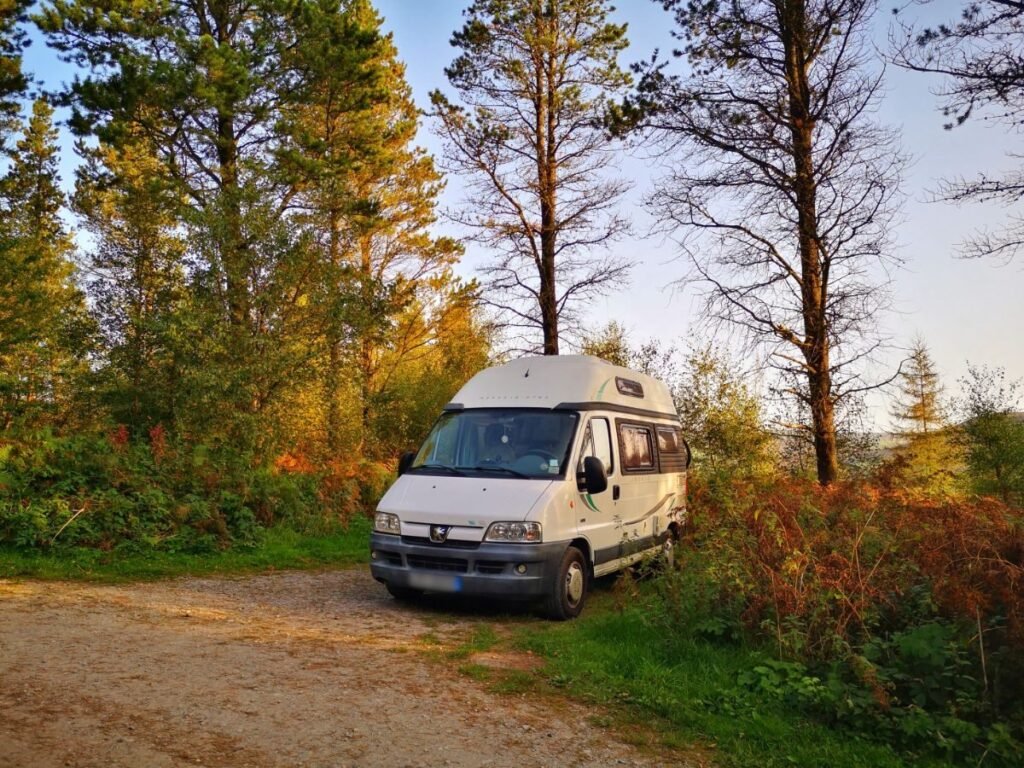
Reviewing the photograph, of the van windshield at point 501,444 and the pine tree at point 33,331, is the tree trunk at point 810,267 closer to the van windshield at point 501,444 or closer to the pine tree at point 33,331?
the van windshield at point 501,444

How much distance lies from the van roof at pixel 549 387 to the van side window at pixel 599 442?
0.21 m

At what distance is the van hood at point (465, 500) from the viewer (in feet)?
24.6

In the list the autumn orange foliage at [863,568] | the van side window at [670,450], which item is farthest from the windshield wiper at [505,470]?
the van side window at [670,450]

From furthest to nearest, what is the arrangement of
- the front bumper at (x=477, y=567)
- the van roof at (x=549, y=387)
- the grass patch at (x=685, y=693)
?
the van roof at (x=549, y=387), the front bumper at (x=477, y=567), the grass patch at (x=685, y=693)

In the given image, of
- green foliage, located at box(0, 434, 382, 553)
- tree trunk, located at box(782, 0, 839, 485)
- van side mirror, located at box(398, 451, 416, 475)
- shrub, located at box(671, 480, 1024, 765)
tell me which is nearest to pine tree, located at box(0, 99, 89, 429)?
green foliage, located at box(0, 434, 382, 553)

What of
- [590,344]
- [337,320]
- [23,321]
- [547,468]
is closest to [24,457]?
[337,320]

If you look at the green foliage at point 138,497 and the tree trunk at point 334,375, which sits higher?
the tree trunk at point 334,375

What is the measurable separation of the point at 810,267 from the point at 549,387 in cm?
902

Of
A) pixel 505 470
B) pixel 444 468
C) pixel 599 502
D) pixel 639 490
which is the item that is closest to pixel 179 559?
pixel 444 468

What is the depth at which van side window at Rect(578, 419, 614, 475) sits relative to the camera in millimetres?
8562

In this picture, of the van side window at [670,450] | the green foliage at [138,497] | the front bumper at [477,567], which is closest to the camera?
the front bumper at [477,567]

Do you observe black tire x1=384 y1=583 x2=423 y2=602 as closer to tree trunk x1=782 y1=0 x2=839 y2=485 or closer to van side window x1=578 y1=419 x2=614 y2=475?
van side window x1=578 y1=419 x2=614 y2=475

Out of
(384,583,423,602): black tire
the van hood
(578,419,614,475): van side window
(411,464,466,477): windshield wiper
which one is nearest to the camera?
the van hood

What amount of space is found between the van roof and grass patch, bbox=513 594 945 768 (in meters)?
2.62
